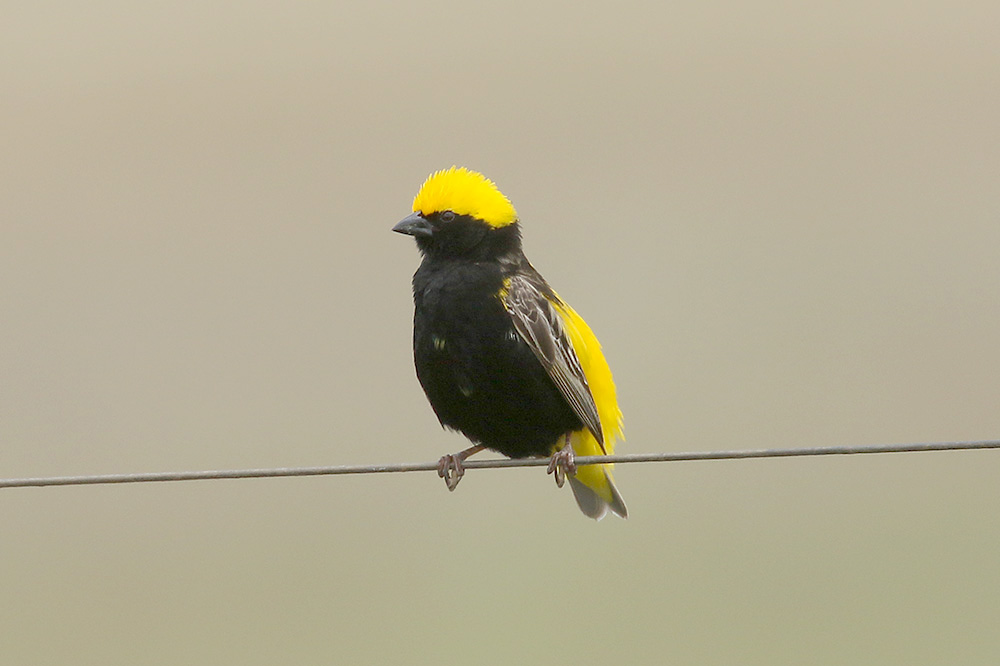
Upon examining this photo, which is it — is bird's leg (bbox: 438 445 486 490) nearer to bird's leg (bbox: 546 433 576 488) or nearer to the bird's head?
bird's leg (bbox: 546 433 576 488)

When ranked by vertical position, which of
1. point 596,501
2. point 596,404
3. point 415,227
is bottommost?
point 596,501

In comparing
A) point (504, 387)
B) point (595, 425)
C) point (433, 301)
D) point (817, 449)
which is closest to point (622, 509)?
point (595, 425)

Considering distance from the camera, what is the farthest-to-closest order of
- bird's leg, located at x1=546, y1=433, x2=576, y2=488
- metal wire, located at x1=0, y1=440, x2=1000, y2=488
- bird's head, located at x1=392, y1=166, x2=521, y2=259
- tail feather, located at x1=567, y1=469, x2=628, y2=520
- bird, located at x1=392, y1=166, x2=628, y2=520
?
1. tail feather, located at x1=567, y1=469, x2=628, y2=520
2. bird's head, located at x1=392, y1=166, x2=521, y2=259
3. bird, located at x1=392, y1=166, x2=628, y2=520
4. bird's leg, located at x1=546, y1=433, x2=576, y2=488
5. metal wire, located at x1=0, y1=440, x2=1000, y2=488

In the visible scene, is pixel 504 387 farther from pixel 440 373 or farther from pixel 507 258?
pixel 507 258

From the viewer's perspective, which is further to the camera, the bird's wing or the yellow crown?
the yellow crown

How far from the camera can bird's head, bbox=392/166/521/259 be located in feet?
20.7

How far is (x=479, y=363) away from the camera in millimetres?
5930

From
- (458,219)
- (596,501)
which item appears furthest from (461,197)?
(596,501)

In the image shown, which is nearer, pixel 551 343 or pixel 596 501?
pixel 551 343

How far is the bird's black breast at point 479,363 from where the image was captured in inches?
234

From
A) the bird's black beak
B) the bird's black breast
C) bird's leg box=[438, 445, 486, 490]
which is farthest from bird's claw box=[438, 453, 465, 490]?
the bird's black beak

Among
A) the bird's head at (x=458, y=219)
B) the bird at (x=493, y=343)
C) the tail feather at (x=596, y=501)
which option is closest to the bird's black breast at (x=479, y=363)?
the bird at (x=493, y=343)

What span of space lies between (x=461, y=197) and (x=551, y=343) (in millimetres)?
941

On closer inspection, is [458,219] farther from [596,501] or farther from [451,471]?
[596,501]
